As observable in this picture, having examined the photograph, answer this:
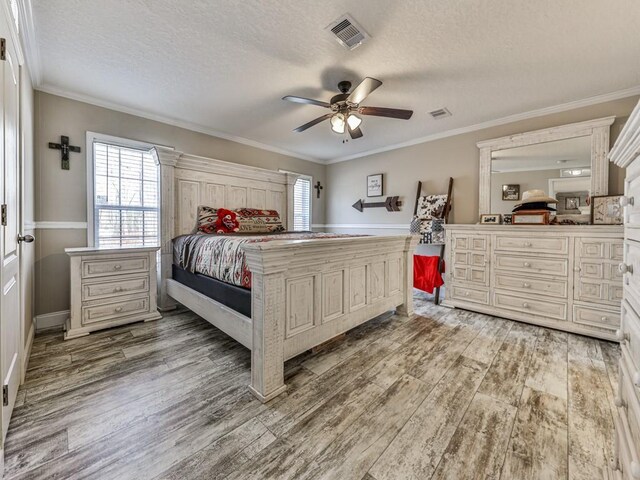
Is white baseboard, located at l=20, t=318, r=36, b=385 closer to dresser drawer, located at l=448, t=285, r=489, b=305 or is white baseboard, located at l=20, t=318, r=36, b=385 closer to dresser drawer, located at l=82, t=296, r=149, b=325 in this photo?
dresser drawer, located at l=82, t=296, r=149, b=325

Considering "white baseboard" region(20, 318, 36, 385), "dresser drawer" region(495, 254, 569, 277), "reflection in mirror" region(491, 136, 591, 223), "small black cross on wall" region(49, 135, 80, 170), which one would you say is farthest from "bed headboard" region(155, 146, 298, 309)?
"dresser drawer" region(495, 254, 569, 277)

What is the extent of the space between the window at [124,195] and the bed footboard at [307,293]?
250 centimetres

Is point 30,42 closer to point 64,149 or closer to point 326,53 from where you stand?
point 64,149

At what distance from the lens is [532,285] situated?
2.92m

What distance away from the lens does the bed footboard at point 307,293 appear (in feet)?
5.37

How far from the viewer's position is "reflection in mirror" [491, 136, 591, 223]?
2.96m

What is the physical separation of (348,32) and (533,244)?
2799 mm

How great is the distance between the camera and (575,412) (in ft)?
5.11

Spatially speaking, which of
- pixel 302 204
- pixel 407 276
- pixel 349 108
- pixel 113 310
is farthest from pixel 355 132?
pixel 113 310

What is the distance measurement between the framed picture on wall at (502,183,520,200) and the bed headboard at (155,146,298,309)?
10.4ft

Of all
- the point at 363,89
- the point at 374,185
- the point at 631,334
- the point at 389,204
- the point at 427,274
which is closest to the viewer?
the point at 631,334

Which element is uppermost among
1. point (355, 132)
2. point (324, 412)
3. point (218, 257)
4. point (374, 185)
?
point (355, 132)

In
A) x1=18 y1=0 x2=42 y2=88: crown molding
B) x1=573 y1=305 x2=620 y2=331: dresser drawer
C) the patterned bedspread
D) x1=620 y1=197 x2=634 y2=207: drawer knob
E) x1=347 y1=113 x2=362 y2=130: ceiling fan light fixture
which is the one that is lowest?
x1=573 y1=305 x2=620 y2=331: dresser drawer

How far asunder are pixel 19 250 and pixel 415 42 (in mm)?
3138
